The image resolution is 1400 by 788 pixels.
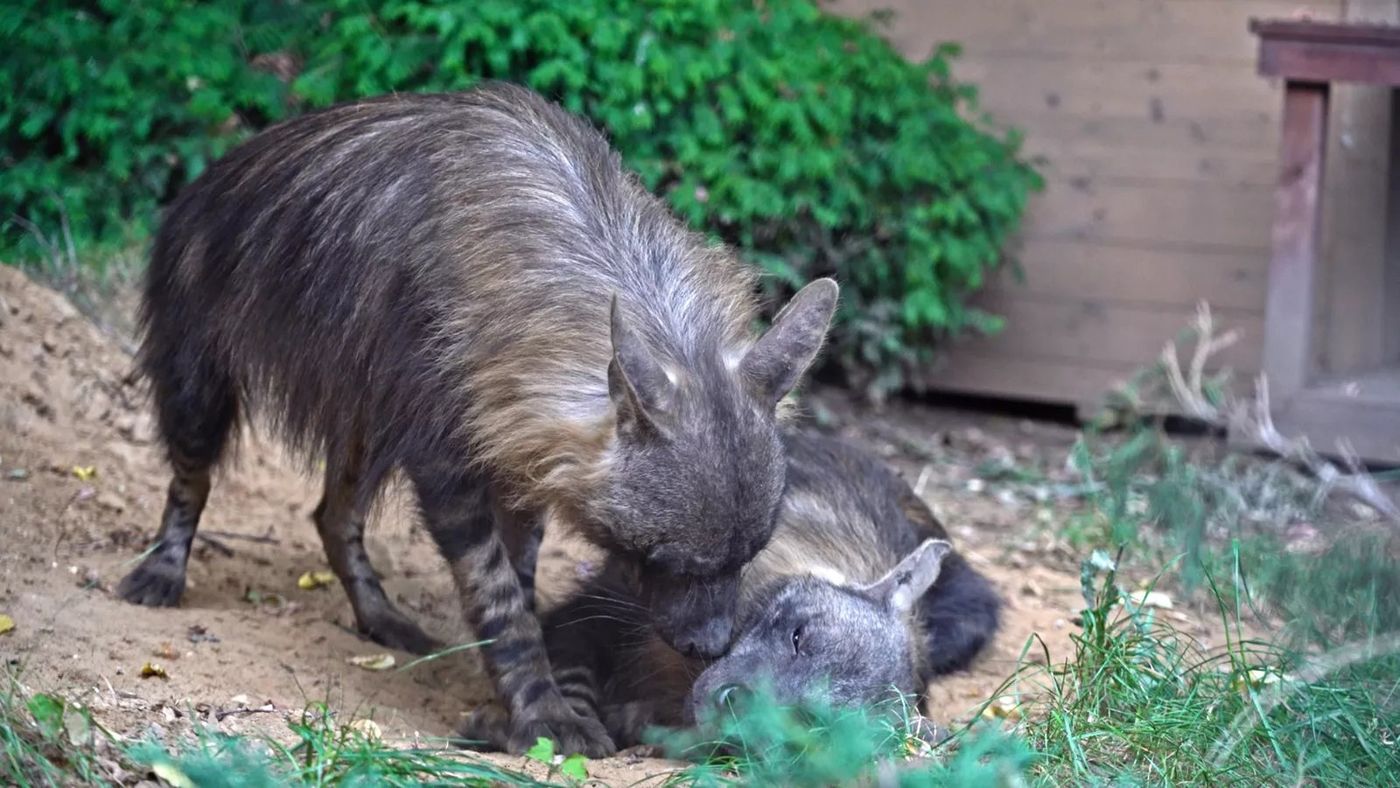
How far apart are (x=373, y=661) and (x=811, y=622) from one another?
1.44 meters

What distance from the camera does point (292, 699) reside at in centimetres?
415

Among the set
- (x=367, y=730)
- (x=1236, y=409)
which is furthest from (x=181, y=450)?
(x=1236, y=409)

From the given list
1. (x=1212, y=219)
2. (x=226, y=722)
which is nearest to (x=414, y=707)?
(x=226, y=722)

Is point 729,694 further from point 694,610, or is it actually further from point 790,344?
point 790,344

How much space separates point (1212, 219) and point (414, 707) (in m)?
5.25

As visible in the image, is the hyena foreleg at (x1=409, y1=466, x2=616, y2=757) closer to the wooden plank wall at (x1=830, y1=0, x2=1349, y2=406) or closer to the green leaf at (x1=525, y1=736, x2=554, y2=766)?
the green leaf at (x1=525, y1=736, x2=554, y2=766)

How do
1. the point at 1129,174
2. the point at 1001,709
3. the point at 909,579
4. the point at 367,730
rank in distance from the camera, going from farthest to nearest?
the point at 1129,174 → the point at 1001,709 → the point at 909,579 → the point at 367,730

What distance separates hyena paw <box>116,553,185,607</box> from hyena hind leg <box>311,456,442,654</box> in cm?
48

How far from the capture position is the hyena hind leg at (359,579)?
4.98m

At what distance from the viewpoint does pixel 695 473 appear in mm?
3602

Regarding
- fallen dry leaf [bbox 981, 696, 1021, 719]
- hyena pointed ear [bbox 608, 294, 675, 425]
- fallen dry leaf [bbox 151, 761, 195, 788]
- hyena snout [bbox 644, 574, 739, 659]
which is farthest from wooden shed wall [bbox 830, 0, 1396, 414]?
fallen dry leaf [bbox 151, 761, 195, 788]

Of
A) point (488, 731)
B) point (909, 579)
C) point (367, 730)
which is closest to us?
point (367, 730)

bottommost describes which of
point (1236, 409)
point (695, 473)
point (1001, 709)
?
point (1236, 409)

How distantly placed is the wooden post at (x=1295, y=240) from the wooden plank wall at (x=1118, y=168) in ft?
1.71
